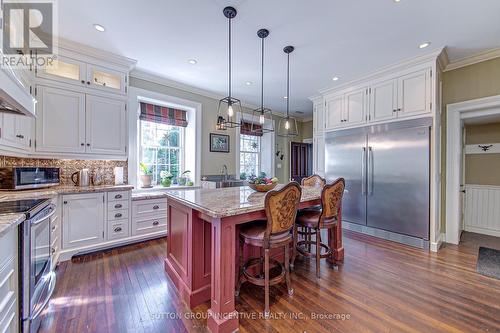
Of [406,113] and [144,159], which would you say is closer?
[406,113]

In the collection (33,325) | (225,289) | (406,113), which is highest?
(406,113)

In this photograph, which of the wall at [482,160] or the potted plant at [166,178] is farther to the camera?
the potted plant at [166,178]

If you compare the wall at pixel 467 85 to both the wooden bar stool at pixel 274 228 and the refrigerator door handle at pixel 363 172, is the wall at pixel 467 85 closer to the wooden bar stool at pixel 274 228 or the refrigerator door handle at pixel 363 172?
the refrigerator door handle at pixel 363 172

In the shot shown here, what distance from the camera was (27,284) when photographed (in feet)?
4.46

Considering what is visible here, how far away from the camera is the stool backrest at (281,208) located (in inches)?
68.8

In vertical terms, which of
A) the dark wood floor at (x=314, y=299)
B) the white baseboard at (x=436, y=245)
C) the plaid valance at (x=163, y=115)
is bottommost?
the dark wood floor at (x=314, y=299)

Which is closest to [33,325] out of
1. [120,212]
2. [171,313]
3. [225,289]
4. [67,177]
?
[171,313]

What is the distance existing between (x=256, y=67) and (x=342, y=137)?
2.13 meters

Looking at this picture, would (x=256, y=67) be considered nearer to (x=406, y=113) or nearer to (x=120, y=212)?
(x=406, y=113)

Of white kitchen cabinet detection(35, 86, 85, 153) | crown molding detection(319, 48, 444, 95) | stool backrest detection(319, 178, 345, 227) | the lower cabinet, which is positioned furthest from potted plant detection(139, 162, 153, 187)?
crown molding detection(319, 48, 444, 95)

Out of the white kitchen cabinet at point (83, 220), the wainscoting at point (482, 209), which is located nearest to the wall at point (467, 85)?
the wainscoting at point (482, 209)

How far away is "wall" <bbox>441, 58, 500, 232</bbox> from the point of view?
9.93ft

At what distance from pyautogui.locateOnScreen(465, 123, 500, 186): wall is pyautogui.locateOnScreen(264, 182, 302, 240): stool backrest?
4.43 metres

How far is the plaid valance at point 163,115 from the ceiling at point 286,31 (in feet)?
2.31
